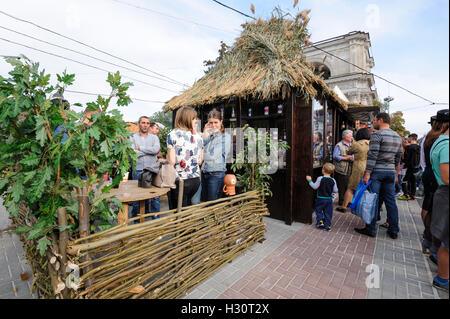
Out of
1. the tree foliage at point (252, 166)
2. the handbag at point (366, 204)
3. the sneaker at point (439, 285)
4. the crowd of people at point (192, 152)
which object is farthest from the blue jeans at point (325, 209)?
the crowd of people at point (192, 152)

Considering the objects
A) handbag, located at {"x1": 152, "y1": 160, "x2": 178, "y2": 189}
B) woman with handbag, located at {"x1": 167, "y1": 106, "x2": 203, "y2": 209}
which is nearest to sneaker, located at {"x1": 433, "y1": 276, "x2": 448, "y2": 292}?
woman with handbag, located at {"x1": 167, "y1": 106, "x2": 203, "y2": 209}

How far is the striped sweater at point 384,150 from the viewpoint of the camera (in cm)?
345

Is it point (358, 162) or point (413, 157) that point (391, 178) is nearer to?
point (358, 162)

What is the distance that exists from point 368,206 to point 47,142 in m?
4.43

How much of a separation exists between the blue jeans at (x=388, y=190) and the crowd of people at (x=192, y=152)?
8.78 ft

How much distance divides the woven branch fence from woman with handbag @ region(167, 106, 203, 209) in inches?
19.1

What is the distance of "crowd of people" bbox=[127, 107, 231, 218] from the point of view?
2.70 metres

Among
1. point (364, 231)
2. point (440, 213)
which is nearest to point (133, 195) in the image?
point (440, 213)

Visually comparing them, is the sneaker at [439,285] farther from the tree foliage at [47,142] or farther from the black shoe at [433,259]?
the tree foliage at [47,142]

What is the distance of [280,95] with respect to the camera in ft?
14.9

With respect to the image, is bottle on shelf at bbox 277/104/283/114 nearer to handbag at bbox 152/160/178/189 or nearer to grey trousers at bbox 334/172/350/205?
grey trousers at bbox 334/172/350/205
